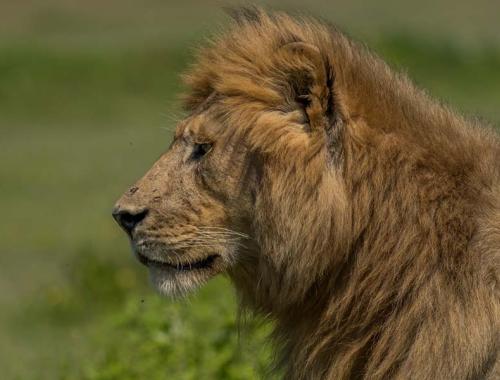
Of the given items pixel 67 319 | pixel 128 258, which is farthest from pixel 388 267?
pixel 128 258

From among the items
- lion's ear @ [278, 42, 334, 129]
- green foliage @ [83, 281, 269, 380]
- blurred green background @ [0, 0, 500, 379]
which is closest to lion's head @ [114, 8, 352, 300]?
lion's ear @ [278, 42, 334, 129]

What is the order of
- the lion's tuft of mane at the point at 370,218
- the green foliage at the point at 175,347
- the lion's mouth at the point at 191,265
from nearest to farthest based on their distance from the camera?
the lion's tuft of mane at the point at 370,218, the lion's mouth at the point at 191,265, the green foliage at the point at 175,347

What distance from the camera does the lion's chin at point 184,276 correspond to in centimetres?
439

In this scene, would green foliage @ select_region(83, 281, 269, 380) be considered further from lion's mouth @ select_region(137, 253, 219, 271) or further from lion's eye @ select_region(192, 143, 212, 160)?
lion's eye @ select_region(192, 143, 212, 160)

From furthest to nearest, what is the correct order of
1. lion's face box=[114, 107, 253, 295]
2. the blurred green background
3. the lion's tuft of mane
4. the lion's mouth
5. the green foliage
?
the blurred green background → the green foliage → the lion's mouth → lion's face box=[114, 107, 253, 295] → the lion's tuft of mane

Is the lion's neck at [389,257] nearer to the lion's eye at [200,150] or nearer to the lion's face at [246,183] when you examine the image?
the lion's face at [246,183]

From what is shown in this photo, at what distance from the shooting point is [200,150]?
436 cm

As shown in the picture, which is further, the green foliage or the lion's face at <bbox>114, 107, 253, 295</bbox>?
the green foliage

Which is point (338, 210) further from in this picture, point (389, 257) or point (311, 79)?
point (311, 79)

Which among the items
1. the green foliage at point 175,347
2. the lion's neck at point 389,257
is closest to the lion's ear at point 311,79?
the lion's neck at point 389,257

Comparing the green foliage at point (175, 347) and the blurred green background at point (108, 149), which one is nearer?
the green foliage at point (175, 347)

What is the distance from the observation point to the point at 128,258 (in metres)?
11.1

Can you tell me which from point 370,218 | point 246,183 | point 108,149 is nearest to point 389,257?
point 370,218

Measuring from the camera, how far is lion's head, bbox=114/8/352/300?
4.11 metres
